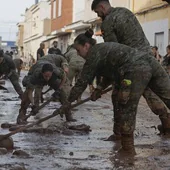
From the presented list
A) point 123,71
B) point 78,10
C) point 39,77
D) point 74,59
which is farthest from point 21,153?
point 78,10

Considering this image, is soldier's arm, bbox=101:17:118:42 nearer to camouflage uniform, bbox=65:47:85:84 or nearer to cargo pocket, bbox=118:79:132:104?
cargo pocket, bbox=118:79:132:104

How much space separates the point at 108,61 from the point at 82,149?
1.26m

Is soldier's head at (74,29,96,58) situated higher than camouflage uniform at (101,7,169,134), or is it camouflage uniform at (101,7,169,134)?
camouflage uniform at (101,7,169,134)

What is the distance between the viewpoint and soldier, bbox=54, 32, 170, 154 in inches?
273

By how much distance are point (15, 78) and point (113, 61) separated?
7186mm

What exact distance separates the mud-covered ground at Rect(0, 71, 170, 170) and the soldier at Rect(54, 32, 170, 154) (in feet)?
1.47

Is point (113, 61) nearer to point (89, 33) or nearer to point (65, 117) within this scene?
point (89, 33)

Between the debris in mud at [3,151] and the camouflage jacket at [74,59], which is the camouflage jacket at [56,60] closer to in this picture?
the camouflage jacket at [74,59]

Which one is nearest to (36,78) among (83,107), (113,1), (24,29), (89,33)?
(89,33)

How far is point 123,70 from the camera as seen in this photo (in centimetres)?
699

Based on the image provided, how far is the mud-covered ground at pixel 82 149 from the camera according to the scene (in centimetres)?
633

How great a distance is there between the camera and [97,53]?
6906 mm

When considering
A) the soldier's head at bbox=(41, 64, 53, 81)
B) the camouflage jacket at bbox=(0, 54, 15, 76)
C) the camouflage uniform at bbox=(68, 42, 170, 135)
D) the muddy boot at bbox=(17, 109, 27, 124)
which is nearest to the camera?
the camouflage uniform at bbox=(68, 42, 170, 135)

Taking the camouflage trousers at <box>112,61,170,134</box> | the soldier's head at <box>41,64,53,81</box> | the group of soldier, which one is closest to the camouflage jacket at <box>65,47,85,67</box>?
the soldier's head at <box>41,64,53,81</box>
